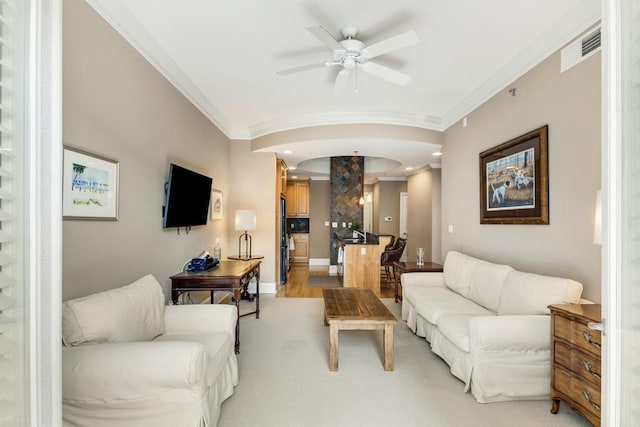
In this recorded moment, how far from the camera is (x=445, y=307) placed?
2998mm

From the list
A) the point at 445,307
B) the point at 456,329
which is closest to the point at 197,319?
the point at 456,329

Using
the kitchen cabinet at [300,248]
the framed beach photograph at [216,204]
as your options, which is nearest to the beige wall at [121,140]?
the framed beach photograph at [216,204]

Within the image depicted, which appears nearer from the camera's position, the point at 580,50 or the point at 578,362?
the point at 578,362

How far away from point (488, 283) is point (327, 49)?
2689 millimetres

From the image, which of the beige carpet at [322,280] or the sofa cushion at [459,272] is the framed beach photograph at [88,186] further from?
the beige carpet at [322,280]

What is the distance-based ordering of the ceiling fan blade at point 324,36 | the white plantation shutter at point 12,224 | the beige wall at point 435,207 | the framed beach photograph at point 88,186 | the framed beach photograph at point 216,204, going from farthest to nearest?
the beige wall at point 435,207
the framed beach photograph at point 216,204
the ceiling fan blade at point 324,36
the framed beach photograph at point 88,186
the white plantation shutter at point 12,224

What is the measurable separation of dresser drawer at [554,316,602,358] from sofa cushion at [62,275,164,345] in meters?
2.68

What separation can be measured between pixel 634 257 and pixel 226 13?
2757 mm

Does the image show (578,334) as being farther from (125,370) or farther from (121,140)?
(121,140)

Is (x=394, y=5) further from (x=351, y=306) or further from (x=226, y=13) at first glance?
(x=351, y=306)

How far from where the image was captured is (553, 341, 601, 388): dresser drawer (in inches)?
69.7

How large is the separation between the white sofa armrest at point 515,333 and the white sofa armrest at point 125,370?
1.91m

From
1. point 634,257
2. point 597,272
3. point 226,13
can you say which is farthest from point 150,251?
point 597,272

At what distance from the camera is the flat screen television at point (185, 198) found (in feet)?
9.99
